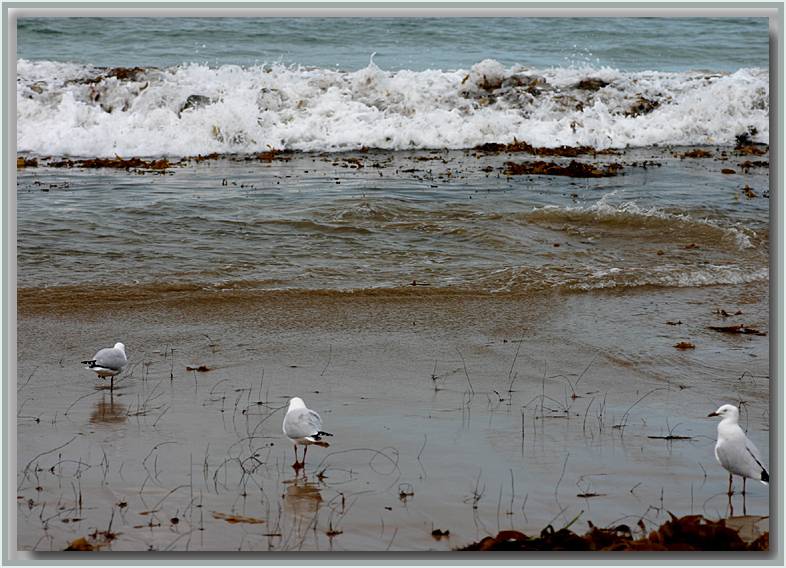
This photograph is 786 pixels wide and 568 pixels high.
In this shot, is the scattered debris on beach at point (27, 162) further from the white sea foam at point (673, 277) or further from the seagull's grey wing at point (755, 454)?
the seagull's grey wing at point (755, 454)

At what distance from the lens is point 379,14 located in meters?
3.56

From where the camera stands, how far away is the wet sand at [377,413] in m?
3.74

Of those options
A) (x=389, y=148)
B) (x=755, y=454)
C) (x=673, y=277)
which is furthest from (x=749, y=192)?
(x=755, y=454)

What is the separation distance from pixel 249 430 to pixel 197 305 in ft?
9.02

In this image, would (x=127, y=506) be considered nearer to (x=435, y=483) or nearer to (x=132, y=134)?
(x=435, y=483)

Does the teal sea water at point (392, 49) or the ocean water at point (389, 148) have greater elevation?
the teal sea water at point (392, 49)

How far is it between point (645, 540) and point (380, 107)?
43.5 ft

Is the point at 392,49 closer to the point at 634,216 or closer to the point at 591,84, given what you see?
the point at 634,216

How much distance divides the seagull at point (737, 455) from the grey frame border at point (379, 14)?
0.31m

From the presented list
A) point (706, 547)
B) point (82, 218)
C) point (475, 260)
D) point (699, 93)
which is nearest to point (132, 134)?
point (82, 218)

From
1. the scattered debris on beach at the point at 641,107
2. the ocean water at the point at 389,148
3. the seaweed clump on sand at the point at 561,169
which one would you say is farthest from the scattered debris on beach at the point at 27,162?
the scattered debris on beach at the point at 641,107

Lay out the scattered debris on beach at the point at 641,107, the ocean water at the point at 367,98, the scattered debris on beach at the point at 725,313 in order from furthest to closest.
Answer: the scattered debris on beach at the point at 641,107 < the ocean water at the point at 367,98 < the scattered debris on beach at the point at 725,313

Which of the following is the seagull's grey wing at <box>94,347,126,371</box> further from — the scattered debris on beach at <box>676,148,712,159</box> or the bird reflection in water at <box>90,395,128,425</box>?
the scattered debris on beach at <box>676,148,712,159</box>

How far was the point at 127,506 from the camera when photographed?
→ 3777 millimetres
